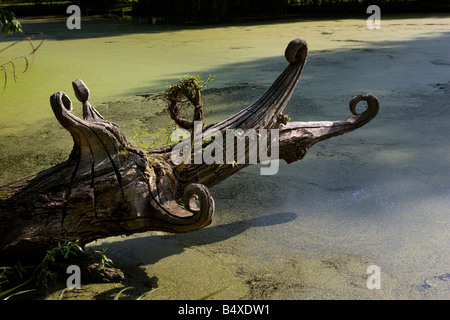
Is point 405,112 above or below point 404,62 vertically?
below

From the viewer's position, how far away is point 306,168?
2.30 metres

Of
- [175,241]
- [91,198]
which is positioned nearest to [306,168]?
[175,241]

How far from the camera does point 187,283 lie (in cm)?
145

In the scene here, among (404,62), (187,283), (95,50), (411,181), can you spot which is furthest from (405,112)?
(95,50)

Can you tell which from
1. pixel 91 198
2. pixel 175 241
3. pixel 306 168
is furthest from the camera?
pixel 306 168

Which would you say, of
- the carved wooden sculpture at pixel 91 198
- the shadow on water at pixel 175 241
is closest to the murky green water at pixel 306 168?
the shadow on water at pixel 175 241

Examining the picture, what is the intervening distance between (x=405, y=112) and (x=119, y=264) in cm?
208

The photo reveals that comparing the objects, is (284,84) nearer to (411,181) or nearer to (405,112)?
(411,181)

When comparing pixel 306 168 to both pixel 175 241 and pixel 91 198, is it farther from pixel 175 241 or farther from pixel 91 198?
pixel 91 198

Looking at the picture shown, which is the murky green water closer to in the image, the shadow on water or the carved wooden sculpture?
the shadow on water

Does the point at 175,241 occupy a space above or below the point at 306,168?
below

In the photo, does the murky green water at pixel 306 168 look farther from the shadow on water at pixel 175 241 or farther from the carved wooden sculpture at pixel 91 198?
the carved wooden sculpture at pixel 91 198

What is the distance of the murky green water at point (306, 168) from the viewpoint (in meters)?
1.51

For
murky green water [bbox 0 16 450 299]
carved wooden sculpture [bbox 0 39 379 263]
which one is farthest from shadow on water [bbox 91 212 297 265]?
carved wooden sculpture [bbox 0 39 379 263]
